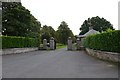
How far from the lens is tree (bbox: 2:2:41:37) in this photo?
3703 cm

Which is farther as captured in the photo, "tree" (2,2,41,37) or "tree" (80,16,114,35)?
"tree" (80,16,114,35)

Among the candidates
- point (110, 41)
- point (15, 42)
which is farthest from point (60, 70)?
point (15, 42)

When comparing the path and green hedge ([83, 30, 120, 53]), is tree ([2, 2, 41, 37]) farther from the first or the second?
the path

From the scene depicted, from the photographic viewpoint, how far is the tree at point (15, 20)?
37031 millimetres

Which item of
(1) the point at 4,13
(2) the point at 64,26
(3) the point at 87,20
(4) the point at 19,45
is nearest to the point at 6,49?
(4) the point at 19,45

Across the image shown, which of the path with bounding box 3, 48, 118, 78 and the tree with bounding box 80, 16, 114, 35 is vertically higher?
the tree with bounding box 80, 16, 114, 35

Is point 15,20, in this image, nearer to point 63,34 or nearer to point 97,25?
point 63,34

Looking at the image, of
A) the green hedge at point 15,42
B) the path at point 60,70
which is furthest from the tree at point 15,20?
the path at point 60,70

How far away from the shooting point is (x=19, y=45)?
30.0 metres

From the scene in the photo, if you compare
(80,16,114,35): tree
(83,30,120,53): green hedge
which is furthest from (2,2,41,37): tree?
(80,16,114,35): tree

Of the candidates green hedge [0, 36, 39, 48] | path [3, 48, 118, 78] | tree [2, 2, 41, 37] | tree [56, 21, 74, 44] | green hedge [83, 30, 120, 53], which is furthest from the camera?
tree [56, 21, 74, 44]

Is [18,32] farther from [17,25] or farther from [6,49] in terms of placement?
[6,49]

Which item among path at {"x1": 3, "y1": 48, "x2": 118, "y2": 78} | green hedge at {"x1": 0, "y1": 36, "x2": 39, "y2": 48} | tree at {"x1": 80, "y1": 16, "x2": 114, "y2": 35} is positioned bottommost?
path at {"x1": 3, "y1": 48, "x2": 118, "y2": 78}

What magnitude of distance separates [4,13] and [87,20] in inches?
2394
